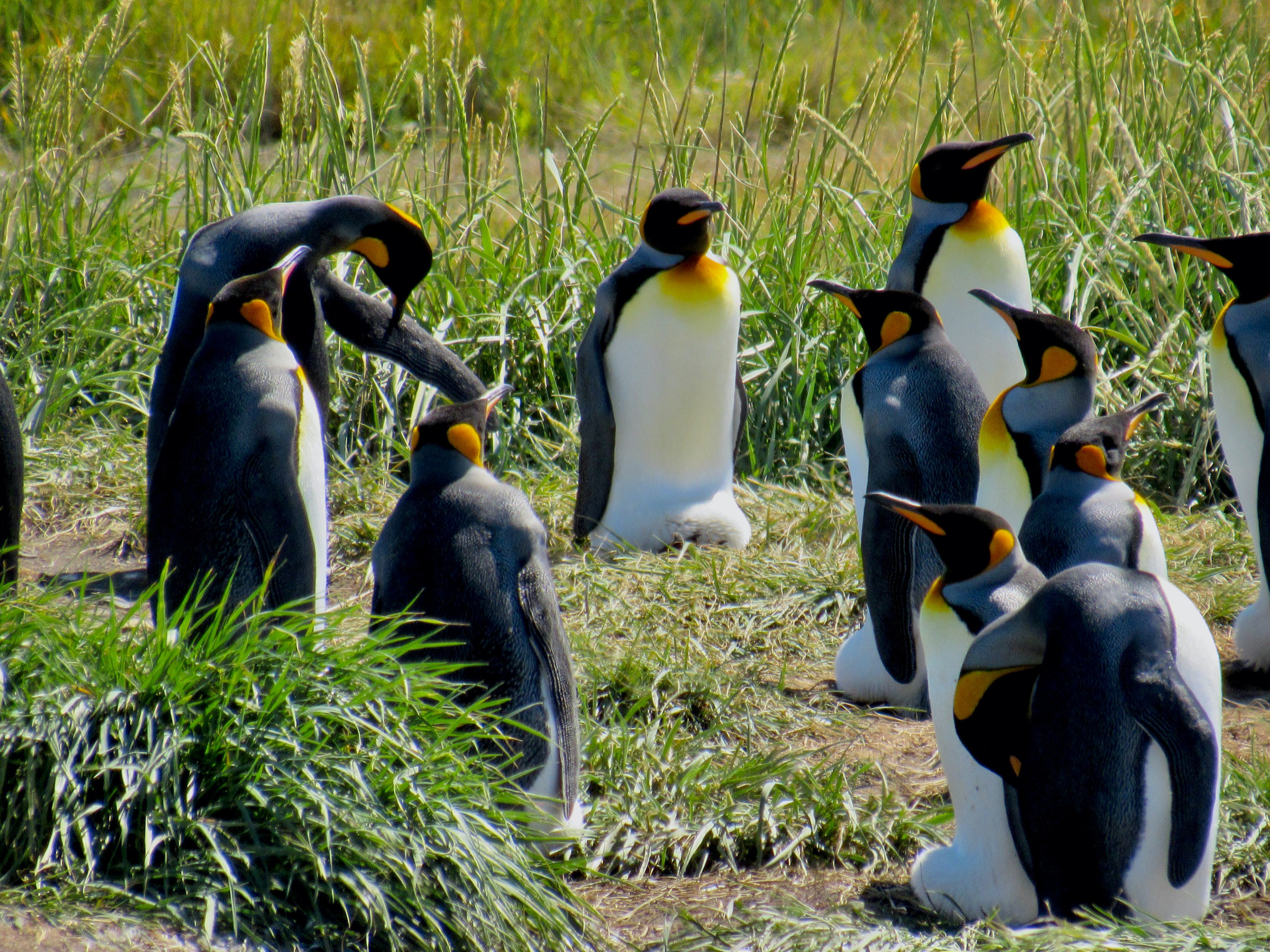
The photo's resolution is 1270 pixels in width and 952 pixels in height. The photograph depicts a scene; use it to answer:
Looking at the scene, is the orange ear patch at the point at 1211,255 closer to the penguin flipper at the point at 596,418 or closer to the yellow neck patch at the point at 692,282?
the yellow neck patch at the point at 692,282

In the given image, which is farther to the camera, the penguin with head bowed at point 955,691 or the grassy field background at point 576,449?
the penguin with head bowed at point 955,691

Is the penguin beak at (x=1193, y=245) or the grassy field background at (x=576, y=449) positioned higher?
the penguin beak at (x=1193, y=245)

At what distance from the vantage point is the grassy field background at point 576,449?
2.04 meters

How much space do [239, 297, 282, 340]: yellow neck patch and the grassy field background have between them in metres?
0.70

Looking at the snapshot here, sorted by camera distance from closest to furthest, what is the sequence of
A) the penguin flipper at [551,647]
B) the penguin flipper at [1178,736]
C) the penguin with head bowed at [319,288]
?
the penguin flipper at [1178,736], the penguin flipper at [551,647], the penguin with head bowed at [319,288]

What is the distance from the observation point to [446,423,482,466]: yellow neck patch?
2574mm

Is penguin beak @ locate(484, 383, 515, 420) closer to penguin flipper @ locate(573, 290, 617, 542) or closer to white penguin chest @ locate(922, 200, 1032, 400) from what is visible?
penguin flipper @ locate(573, 290, 617, 542)

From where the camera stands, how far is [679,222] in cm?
409

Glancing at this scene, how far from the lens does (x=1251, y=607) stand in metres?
3.42

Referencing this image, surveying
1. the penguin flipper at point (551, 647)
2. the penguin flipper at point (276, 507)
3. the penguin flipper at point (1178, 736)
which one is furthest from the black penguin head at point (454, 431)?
the penguin flipper at point (1178, 736)

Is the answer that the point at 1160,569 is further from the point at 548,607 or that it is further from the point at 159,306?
the point at 159,306

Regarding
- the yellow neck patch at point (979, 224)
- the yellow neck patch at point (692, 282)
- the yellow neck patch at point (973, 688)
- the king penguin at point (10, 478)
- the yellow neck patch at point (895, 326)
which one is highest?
the yellow neck patch at point (979, 224)

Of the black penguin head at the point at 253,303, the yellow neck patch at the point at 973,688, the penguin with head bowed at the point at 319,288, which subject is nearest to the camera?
the yellow neck patch at the point at 973,688

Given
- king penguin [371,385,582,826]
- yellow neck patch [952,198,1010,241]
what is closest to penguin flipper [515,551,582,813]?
king penguin [371,385,582,826]
